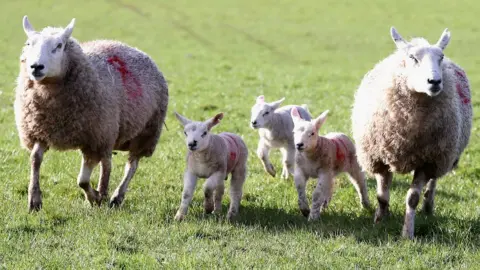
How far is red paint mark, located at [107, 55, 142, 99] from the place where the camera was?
365 inches

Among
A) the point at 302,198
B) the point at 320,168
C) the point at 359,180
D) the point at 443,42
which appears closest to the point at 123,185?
the point at 302,198

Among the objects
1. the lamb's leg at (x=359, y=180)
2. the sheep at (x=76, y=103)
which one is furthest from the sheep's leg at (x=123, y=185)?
the lamb's leg at (x=359, y=180)

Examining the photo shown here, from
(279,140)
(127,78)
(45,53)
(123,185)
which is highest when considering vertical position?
(45,53)

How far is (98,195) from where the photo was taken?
8.90 meters

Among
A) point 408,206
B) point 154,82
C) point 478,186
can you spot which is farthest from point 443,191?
point 154,82

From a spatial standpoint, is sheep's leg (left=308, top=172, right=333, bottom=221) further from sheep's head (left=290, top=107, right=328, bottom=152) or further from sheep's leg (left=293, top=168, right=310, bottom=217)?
sheep's head (left=290, top=107, right=328, bottom=152)

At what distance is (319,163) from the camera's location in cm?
858

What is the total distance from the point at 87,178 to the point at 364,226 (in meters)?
3.10

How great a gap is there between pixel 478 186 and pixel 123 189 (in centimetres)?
471

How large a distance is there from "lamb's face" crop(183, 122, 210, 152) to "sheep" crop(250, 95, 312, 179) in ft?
8.23

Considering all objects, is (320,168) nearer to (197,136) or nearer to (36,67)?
(197,136)

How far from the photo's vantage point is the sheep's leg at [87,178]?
859 cm

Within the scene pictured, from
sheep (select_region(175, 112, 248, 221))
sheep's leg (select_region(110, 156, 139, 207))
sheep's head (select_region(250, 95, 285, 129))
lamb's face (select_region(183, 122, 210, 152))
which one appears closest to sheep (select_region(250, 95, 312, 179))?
sheep's head (select_region(250, 95, 285, 129))

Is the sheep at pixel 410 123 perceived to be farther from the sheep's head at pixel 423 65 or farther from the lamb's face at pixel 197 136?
the lamb's face at pixel 197 136
